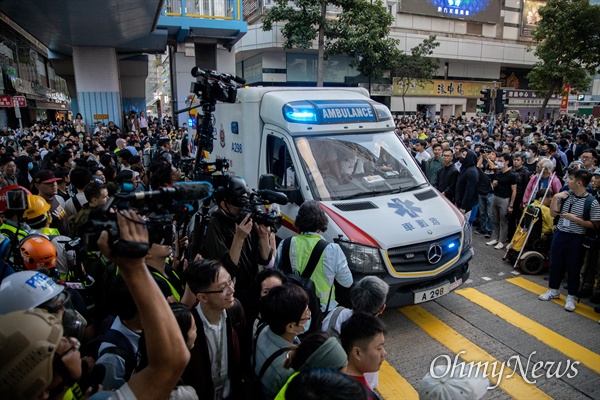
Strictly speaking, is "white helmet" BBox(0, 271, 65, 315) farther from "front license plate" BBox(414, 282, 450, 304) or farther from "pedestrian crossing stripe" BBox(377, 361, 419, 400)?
"front license plate" BBox(414, 282, 450, 304)

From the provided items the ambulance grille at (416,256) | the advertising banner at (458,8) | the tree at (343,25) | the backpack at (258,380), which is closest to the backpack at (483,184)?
the ambulance grille at (416,256)

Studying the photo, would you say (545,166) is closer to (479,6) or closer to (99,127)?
(99,127)

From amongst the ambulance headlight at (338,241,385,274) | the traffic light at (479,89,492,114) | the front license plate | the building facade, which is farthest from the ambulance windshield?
the building facade

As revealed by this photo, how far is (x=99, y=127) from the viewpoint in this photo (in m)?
16.9

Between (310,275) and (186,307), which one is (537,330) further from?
(186,307)

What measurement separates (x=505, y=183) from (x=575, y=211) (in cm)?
262

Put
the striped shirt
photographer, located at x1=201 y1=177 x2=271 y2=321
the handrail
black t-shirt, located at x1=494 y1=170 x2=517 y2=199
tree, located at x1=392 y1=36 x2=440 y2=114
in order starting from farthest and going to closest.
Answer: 1. tree, located at x1=392 y1=36 x2=440 y2=114
2. the handrail
3. black t-shirt, located at x1=494 y1=170 x2=517 y2=199
4. the striped shirt
5. photographer, located at x1=201 y1=177 x2=271 y2=321

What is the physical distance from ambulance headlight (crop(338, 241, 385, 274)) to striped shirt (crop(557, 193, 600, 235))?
270cm

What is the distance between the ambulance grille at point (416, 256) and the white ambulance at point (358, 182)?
1 cm

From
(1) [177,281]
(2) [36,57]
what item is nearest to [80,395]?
(1) [177,281]

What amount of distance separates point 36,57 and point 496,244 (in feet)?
131

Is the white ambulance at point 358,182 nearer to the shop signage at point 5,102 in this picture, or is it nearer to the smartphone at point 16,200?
the smartphone at point 16,200

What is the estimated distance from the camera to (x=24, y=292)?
2027mm

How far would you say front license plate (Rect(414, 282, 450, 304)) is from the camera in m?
4.64
